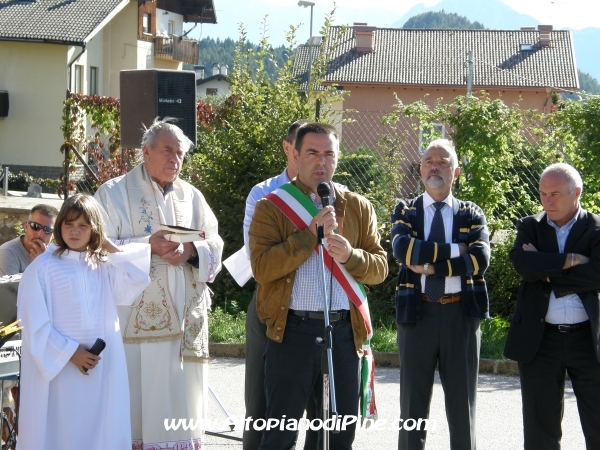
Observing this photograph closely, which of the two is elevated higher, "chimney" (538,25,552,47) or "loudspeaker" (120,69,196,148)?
"chimney" (538,25,552,47)

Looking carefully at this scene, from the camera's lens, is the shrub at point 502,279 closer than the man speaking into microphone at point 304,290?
No

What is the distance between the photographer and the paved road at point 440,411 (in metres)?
6.68

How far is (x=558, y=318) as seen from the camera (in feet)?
17.8

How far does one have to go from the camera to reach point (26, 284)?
16.0ft

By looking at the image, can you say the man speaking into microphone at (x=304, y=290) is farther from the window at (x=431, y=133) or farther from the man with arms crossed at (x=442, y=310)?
the window at (x=431, y=133)

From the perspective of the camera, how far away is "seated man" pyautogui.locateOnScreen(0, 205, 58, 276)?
21.2 ft

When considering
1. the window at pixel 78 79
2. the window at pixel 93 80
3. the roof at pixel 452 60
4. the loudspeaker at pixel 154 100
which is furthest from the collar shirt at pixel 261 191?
the roof at pixel 452 60

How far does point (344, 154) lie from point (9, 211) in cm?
471

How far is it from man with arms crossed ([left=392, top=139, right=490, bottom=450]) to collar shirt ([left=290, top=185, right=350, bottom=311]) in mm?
848

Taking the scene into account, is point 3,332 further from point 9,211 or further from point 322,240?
point 9,211

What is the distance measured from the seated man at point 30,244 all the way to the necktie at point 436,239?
9.17 ft

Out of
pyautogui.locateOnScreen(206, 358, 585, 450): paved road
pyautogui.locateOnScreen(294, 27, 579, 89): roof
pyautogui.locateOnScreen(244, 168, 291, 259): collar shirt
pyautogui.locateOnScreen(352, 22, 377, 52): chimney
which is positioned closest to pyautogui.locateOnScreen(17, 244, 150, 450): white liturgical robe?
pyautogui.locateOnScreen(244, 168, 291, 259): collar shirt

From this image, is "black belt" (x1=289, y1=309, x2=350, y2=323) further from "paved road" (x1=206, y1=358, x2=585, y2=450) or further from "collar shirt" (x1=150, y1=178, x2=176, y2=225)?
"paved road" (x1=206, y1=358, x2=585, y2=450)

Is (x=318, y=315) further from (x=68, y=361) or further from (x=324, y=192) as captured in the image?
(x=68, y=361)
